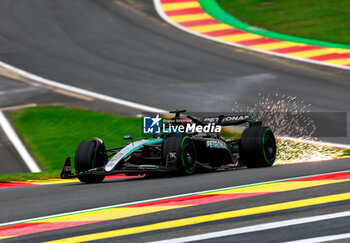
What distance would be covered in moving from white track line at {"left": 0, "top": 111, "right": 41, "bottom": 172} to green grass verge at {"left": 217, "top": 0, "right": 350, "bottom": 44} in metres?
11.9

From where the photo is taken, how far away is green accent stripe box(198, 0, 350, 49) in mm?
23078

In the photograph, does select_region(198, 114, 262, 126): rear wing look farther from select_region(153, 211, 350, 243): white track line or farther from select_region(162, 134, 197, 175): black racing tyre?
select_region(153, 211, 350, 243): white track line

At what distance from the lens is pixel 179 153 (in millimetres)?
9742

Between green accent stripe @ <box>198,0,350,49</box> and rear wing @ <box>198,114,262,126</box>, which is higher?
green accent stripe @ <box>198,0,350,49</box>

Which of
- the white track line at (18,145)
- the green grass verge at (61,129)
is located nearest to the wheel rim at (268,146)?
the green grass verge at (61,129)

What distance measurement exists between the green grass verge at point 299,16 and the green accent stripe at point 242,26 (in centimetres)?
22

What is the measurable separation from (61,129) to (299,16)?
1333 cm

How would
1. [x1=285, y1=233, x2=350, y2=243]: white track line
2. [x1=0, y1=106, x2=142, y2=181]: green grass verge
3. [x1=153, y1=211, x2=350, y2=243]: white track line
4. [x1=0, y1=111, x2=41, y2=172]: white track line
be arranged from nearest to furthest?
[x1=285, y1=233, x2=350, y2=243]: white track line → [x1=153, y1=211, x2=350, y2=243]: white track line → [x1=0, y1=111, x2=41, y2=172]: white track line → [x1=0, y1=106, x2=142, y2=181]: green grass verge

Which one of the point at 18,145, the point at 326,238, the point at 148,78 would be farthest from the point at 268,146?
the point at 148,78

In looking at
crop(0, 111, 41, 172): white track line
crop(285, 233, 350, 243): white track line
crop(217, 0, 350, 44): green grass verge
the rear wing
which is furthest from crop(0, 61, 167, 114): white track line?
crop(285, 233, 350, 243): white track line

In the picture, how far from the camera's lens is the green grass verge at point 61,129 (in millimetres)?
14164

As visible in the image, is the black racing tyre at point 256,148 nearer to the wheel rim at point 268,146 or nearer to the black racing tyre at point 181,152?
the wheel rim at point 268,146

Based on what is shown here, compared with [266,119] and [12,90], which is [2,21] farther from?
[266,119]

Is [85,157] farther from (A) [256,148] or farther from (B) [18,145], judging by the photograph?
(B) [18,145]
